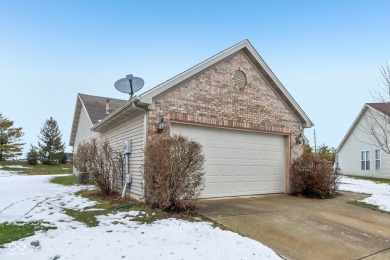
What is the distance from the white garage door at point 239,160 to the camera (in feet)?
29.8

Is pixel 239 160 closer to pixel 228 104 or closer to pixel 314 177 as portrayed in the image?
pixel 228 104

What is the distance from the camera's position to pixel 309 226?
619 centimetres

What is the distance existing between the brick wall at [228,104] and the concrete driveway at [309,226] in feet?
8.44

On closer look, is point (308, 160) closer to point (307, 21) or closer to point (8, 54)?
point (307, 21)

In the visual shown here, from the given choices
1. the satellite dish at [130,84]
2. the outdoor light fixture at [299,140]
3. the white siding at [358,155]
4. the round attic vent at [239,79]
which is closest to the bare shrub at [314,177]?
the outdoor light fixture at [299,140]

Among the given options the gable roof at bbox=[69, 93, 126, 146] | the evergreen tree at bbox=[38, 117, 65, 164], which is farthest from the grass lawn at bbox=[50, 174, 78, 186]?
the evergreen tree at bbox=[38, 117, 65, 164]

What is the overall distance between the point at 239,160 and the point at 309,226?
387 centimetres

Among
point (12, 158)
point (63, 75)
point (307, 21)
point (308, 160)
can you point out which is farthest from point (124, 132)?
point (12, 158)

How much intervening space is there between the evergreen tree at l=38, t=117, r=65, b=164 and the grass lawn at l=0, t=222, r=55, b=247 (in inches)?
1423

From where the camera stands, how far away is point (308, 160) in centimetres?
1045

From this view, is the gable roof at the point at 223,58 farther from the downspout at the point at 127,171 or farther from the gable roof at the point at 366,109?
the gable roof at the point at 366,109

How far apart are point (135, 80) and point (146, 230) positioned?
6.62m

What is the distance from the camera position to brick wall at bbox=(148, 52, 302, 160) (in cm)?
851

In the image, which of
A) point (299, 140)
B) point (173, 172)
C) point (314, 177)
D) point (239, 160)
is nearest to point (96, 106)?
point (239, 160)
